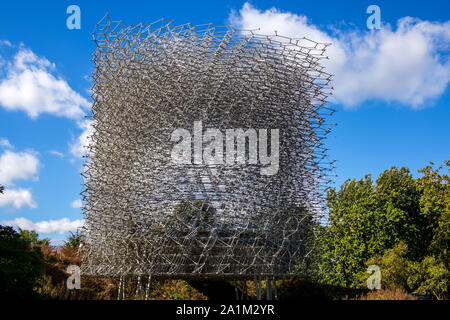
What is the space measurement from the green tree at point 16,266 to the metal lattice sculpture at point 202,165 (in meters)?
6.98

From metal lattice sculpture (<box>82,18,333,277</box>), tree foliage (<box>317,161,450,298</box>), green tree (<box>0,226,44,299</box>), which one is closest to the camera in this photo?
green tree (<box>0,226,44,299</box>)

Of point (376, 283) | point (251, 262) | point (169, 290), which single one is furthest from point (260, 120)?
point (376, 283)

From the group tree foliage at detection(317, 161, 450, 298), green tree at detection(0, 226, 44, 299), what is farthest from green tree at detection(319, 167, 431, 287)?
green tree at detection(0, 226, 44, 299)

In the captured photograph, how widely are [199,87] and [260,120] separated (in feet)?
10.6

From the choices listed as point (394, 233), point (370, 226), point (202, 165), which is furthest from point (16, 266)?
point (394, 233)

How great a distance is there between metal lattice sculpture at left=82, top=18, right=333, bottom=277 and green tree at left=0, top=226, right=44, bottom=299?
6984mm

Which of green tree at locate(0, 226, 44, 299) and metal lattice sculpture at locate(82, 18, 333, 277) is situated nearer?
green tree at locate(0, 226, 44, 299)

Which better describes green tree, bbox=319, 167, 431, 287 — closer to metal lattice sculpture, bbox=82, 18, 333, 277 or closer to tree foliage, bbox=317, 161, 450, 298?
tree foliage, bbox=317, 161, 450, 298

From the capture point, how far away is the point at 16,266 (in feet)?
34.7

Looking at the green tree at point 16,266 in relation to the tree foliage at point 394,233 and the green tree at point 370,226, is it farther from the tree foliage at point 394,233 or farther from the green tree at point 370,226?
the green tree at point 370,226

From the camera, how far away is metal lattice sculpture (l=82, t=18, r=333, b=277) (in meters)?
18.0

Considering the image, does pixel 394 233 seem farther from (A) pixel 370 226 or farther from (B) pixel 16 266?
(B) pixel 16 266
